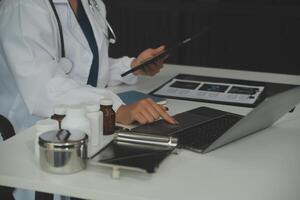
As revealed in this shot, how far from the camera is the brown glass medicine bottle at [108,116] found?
148 cm

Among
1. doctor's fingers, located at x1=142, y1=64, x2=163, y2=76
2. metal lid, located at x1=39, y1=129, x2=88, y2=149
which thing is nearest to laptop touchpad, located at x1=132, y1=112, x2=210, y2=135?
metal lid, located at x1=39, y1=129, x2=88, y2=149

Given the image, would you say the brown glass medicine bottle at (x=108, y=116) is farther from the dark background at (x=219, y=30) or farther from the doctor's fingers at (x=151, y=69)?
the dark background at (x=219, y=30)

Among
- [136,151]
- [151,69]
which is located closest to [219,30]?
[151,69]

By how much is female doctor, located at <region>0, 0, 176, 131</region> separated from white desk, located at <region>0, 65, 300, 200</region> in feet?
0.64

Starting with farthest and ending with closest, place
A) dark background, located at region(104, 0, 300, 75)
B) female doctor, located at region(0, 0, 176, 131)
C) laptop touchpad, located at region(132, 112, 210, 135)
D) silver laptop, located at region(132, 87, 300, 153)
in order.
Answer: dark background, located at region(104, 0, 300, 75)
female doctor, located at region(0, 0, 176, 131)
laptop touchpad, located at region(132, 112, 210, 135)
silver laptop, located at region(132, 87, 300, 153)

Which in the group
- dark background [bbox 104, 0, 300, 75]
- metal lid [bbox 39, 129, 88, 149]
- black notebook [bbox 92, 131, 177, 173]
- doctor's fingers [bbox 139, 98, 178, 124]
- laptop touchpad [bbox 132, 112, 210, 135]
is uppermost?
metal lid [bbox 39, 129, 88, 149]

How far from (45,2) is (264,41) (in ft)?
8.05

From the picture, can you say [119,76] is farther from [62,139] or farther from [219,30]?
[219,30]

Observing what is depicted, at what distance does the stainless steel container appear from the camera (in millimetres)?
1188

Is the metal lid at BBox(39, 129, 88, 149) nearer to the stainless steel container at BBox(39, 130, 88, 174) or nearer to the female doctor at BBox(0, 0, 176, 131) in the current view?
the stainless steel container at BBox(39, 130, 88, 174)

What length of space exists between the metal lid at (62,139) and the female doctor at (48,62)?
1.08ft

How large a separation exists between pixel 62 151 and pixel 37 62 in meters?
0.55

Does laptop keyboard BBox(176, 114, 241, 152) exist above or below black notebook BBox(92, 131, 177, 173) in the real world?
below

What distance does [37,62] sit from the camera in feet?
5.46
